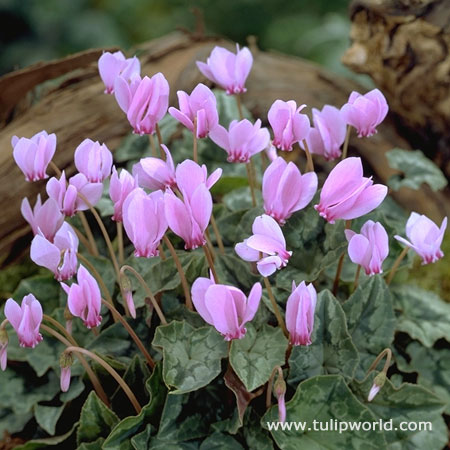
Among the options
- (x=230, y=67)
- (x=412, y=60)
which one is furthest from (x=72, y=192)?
(x=412, y=60)

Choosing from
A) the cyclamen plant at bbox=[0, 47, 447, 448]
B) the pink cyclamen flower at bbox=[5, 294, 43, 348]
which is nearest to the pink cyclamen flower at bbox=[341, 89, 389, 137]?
the cyclamen plant at bbox=[0, 47, 447, 448]

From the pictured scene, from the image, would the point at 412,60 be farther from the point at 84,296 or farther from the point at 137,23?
the point at 137,23

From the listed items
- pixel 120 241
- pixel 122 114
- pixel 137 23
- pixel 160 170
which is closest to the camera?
pixel 160 170

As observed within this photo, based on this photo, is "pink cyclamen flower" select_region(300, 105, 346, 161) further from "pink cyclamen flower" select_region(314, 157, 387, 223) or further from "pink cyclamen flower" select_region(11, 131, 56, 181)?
"pink cyclamen flower" select_region(11, 131, 56, 181)

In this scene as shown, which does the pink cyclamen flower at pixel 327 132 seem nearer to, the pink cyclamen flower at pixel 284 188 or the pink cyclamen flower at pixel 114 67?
the pink cyclamen flower at pixel 284 188

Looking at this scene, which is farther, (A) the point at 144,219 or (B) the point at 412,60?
(B) the point at 412,60

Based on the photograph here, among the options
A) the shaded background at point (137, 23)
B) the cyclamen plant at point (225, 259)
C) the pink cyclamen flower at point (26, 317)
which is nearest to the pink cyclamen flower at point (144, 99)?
the cyclamen plant at point (225, 259)

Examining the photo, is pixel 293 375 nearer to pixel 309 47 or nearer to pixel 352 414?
pixel 352 414

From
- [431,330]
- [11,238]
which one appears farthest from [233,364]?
[11,238]
